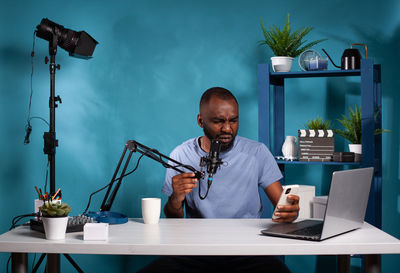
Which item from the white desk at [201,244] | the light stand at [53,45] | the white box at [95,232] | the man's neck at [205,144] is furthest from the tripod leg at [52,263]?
the light stand at [53,45]

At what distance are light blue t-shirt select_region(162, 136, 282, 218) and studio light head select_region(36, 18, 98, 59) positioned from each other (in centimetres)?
121

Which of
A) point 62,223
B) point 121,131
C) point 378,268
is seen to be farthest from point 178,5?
point 378,268

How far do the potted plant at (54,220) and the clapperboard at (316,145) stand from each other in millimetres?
2009

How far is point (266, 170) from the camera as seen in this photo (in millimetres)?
2785

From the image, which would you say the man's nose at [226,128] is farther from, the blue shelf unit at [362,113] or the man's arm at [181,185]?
the blue shelf unit at [362,113]

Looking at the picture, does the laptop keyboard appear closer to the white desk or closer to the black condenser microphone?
the white desk

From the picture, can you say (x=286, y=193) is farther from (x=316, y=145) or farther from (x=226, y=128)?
(x=316, y=145)

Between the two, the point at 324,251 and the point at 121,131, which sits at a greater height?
the point at 121,131

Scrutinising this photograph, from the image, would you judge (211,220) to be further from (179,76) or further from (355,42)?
(355,42)

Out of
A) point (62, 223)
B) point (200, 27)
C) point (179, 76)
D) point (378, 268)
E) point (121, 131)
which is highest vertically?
point (200, 27)

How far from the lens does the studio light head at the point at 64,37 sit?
3.42 m

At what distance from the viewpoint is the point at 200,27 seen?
13.1ft

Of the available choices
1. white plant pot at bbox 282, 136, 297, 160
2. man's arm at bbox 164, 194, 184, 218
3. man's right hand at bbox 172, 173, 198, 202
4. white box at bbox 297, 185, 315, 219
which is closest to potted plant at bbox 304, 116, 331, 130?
white plant pot at bbox 282, 136, 297, 160

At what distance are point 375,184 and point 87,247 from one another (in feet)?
7.78
